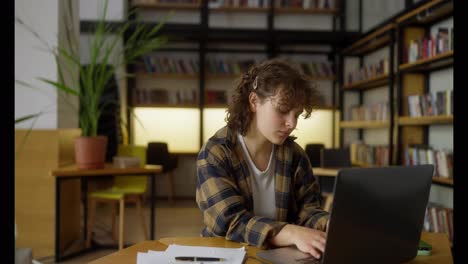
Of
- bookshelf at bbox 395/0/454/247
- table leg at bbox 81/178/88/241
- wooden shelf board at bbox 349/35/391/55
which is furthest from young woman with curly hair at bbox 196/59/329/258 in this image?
wooden shelf board at bbox 349/35/391/55

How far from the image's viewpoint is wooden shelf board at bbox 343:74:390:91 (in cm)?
542

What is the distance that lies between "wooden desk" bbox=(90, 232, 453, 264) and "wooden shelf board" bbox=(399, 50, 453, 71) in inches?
115

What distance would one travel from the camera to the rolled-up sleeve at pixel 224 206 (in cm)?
129

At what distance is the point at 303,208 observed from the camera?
1.59 metres

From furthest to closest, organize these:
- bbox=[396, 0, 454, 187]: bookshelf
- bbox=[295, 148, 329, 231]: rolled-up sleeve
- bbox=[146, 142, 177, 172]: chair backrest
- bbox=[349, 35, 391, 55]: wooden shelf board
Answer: bbox=[146, 142, 177, 172]: chair backrest → bbox=[349, 35, 391, 55]: wooden shelf board → bbox=[396, 0, 454, 187]: bookshelf → bbox=[295, 148, 329, 231]: rolled-up sleeve

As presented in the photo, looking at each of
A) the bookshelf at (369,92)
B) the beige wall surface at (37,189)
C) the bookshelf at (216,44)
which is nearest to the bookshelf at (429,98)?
the bookshelf at (369,92)

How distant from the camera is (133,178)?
14.6 ft

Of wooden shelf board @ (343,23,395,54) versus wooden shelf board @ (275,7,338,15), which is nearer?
wooden shelf board @ (343,23,395,54)

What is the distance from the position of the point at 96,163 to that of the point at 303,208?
251cm

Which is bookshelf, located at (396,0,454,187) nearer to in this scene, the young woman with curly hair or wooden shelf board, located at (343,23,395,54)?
wooden shelf board, located at (343,23,395,54)

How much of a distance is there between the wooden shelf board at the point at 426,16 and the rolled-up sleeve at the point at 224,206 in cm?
342

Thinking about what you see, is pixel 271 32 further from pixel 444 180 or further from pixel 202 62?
pixel 444 180

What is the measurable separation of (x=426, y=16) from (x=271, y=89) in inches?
138
